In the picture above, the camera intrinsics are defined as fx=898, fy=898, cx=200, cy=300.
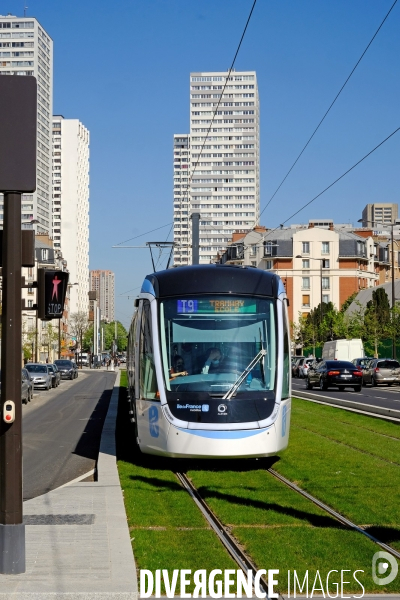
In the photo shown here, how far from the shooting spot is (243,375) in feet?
46.1

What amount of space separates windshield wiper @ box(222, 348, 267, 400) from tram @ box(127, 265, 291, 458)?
0.02 meters

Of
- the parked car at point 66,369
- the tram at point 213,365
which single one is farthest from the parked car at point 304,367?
the tram at point 213,365

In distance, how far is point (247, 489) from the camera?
Answer: 12.1 m

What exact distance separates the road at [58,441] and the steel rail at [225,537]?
2.44m

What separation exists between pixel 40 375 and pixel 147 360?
121ft

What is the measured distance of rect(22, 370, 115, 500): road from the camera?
14.7 meters

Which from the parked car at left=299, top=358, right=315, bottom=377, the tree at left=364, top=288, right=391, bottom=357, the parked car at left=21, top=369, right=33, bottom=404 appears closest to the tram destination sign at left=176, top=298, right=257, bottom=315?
the parked car at left=21, top=369, right=33, bottom=404

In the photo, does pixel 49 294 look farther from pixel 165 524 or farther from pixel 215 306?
pixel 215 306

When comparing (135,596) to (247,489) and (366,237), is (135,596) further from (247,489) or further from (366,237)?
(366,237)

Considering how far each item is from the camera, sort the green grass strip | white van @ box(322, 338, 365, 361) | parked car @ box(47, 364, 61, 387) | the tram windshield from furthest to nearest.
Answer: white van @ box(322, 338, 365, 361) → parked car @ box(47, 364, 61, 387) → the tram windshield → the green grass strip

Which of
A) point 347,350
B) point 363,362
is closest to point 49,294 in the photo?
point 363,362

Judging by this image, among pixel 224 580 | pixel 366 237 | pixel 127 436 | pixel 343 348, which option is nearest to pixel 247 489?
pixel 224 580

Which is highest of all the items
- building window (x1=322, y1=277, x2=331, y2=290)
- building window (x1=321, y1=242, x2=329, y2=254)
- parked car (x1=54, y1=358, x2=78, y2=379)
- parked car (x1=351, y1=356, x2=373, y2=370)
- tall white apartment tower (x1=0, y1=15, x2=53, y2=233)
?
tall white apartment tower (x1=0, y1=15, x2=53, y2=233)

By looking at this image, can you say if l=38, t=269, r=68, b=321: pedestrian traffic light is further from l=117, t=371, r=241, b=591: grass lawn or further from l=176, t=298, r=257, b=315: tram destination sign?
l=176, t=298, r=257, b=315: tram destination sign
